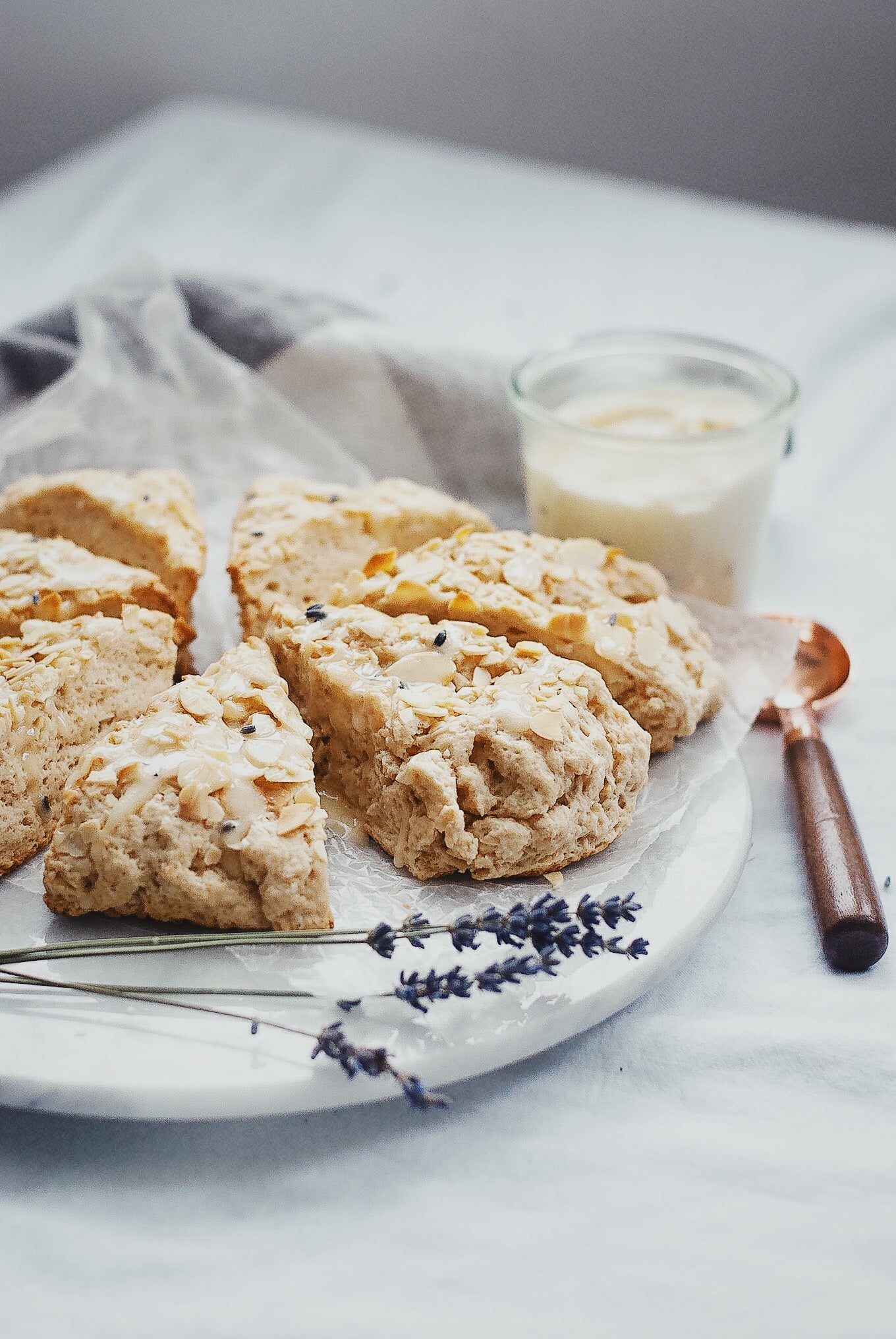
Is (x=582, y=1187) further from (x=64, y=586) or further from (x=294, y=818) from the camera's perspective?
(x=64, y=586)

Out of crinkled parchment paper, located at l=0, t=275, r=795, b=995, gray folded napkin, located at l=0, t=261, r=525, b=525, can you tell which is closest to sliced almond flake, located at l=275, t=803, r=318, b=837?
crinkled parchment paper, located at l=0, t=275, r=795, b=995

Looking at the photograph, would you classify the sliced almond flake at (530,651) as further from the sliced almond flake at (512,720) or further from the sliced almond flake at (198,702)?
the sliced almond flake at (198,702)

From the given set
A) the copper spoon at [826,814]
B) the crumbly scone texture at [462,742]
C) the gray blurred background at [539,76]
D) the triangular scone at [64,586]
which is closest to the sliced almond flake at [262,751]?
the crumbly scone texture at [462,742]

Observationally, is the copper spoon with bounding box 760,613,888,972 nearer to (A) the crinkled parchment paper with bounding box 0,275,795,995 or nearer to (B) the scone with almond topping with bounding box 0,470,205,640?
(A) the crinkled parchment paper with bounding box 0,275,795,995

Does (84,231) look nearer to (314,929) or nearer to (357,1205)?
(314,929)

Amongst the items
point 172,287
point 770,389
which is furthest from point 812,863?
point 172,287

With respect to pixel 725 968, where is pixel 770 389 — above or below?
above

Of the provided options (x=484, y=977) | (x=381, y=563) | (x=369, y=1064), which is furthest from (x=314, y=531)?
(x=369, y=1064)
